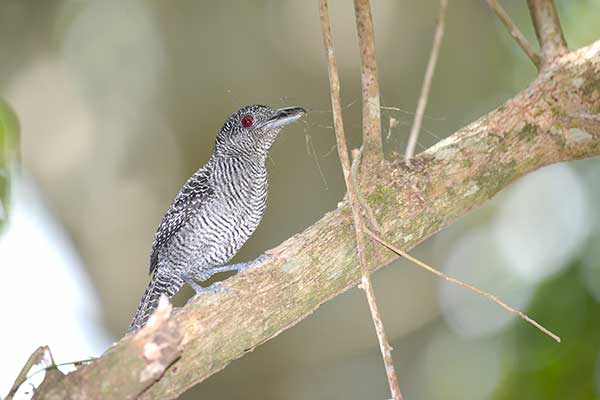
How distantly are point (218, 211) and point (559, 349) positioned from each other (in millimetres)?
2619

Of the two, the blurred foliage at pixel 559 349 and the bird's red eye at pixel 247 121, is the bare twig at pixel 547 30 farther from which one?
the blurred foliage at pixel 559 349

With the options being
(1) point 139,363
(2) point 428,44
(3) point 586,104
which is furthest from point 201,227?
(2) point 428,44

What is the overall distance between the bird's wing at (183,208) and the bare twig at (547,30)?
2067mm

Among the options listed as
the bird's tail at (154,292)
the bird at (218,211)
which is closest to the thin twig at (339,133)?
the bird at (218,211)

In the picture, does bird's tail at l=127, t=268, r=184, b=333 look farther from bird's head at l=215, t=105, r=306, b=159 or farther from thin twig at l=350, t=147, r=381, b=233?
thin twig at l=350, t=147, r=381, b=233

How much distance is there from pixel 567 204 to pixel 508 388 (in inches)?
108

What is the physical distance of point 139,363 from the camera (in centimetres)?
245

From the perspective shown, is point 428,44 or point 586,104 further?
point 428,44

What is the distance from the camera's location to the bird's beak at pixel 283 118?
13.5 ft

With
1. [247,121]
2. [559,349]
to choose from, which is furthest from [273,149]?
[559,349]

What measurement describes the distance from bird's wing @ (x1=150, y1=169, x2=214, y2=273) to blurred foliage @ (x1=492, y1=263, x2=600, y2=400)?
262 cm

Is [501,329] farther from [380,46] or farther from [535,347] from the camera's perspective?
[380,46]

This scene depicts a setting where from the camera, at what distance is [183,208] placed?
416cm

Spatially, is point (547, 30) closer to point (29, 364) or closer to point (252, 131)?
point (252, 131)
